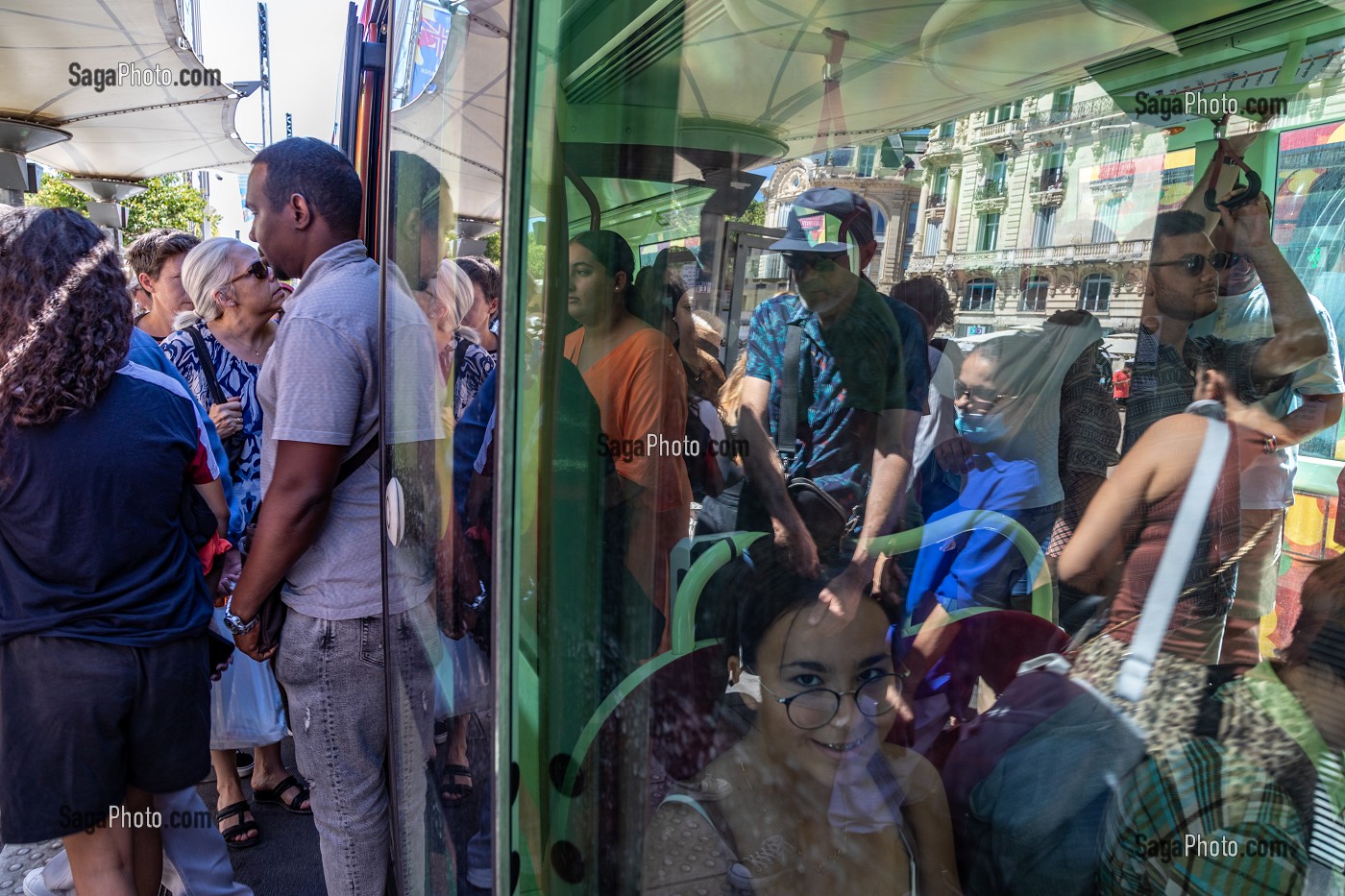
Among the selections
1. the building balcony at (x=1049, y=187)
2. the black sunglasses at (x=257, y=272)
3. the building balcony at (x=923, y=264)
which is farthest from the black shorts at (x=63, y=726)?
the building balcony at (x=1049, y=187)

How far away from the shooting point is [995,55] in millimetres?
1827

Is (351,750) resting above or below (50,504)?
below

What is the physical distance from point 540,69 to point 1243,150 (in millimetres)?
1799

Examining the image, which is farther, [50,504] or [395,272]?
[50,504]

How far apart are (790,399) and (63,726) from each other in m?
1.66

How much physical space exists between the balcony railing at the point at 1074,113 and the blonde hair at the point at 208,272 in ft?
7.88

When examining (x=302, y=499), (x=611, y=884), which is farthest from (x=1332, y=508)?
(x=302, y=499)

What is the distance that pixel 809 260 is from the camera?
1620 mm

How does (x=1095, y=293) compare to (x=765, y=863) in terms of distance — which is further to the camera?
(x=1095, y=293)

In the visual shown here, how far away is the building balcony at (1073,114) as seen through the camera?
1.97 meters

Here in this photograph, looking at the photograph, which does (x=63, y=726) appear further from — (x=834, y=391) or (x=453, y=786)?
(x=834, y=391)

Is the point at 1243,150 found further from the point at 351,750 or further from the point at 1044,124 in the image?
the point at 351,750

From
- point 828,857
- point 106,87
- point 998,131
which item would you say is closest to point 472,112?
point 828,857

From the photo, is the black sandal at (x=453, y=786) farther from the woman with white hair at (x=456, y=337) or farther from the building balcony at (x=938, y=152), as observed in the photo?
the building balcony at (x=938, y=152)
